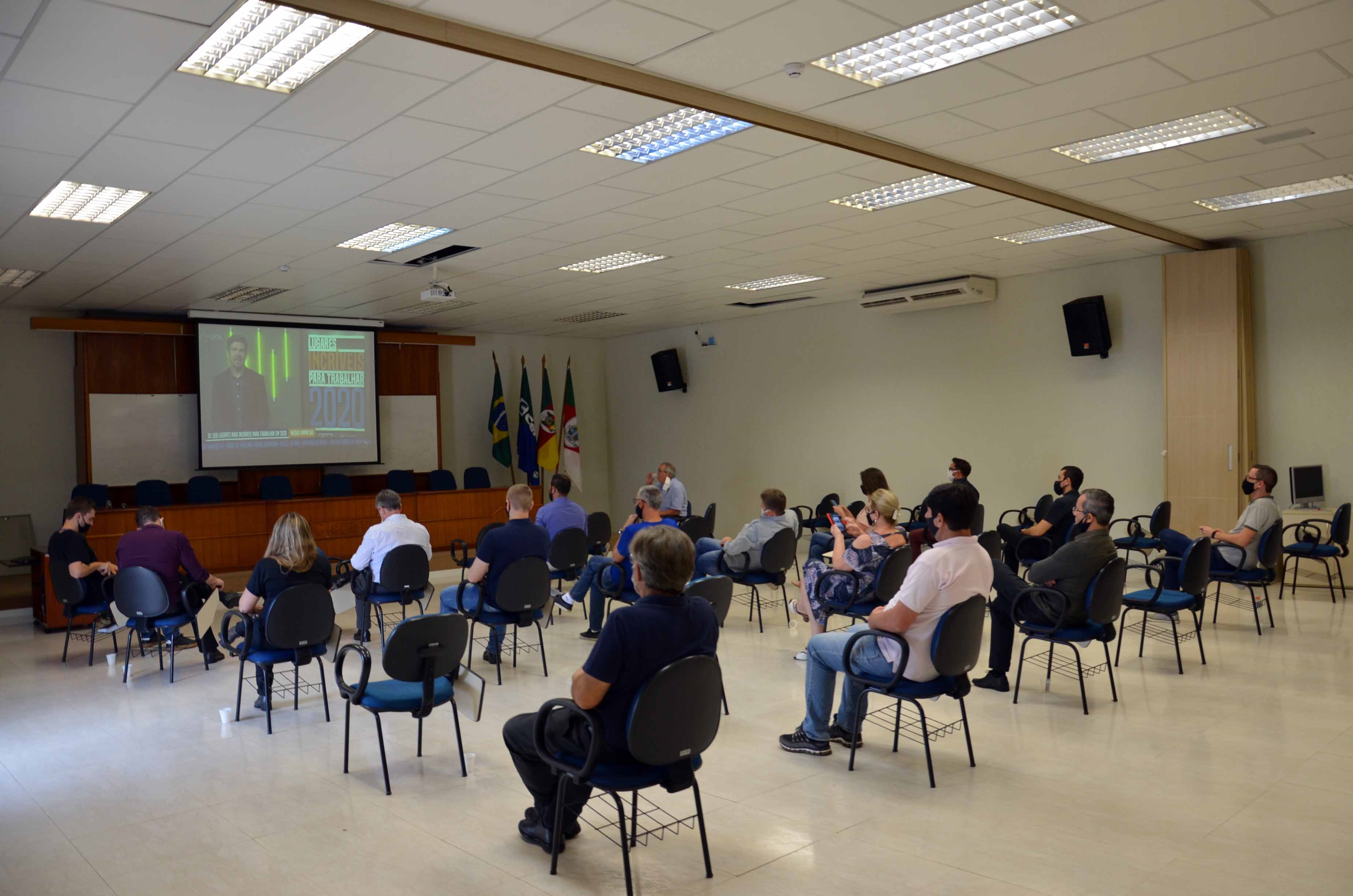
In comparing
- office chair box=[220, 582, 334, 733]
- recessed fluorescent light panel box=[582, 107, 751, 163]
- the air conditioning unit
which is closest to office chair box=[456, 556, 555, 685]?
office chair box=[220, 582, 334, 733]

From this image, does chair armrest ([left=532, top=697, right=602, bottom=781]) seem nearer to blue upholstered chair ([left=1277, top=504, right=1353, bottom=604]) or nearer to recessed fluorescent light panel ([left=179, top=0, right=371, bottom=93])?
recessed fluorescent light panel ([left=179, top=0, right=371, bottom=93])

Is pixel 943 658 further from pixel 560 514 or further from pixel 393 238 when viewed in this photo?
pixel 393 238

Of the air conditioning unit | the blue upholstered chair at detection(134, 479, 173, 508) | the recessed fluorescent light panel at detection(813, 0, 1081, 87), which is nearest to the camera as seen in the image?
the recessed fluorescent light panel at detection(813, 0, 1081, 87)

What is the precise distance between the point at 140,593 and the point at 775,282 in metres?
7.16

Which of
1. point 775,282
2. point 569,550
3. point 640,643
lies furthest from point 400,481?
point 640,643

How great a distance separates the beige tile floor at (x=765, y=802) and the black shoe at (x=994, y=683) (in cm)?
6

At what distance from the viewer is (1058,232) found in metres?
8.41

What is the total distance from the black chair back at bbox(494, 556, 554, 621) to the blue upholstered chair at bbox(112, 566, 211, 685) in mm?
2174

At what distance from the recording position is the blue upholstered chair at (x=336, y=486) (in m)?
11.9

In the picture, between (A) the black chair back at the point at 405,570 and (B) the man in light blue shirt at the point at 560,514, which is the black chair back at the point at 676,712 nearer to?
(A) the black chair back at the point at 405,570

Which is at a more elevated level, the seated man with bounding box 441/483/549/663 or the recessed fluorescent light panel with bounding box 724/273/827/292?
the recessed fluorescent light panel with bounding box 724/273/827/292

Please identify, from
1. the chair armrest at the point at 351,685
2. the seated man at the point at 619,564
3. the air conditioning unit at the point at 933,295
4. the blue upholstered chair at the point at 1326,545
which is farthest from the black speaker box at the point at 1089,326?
the chair armrest at the point at 351,685

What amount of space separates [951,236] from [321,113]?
5.63 m

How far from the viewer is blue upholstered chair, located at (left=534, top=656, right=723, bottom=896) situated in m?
2.96
